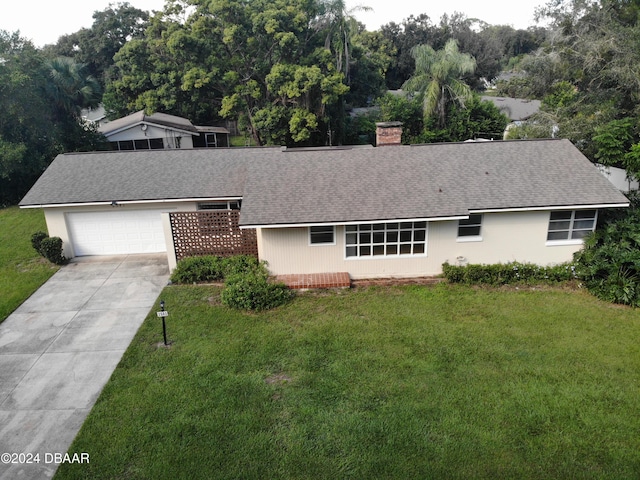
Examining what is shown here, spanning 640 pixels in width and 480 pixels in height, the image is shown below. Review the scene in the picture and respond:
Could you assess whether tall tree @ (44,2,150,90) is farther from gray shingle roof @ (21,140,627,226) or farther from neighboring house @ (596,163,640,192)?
neighboring house @ (596,163,640,192)

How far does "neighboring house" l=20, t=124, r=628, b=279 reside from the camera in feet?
45.3

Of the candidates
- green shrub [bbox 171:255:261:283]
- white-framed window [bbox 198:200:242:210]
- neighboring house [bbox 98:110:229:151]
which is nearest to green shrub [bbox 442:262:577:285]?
green shrub [bbox 171:255:261:283]

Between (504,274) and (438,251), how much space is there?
214 centimetres

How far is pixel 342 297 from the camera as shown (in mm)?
13258

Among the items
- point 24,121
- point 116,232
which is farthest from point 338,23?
point 116,232

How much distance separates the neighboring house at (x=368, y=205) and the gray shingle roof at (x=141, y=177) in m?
0.07

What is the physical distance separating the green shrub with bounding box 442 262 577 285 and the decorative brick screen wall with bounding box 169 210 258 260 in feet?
21.6

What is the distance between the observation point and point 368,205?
13812 mm

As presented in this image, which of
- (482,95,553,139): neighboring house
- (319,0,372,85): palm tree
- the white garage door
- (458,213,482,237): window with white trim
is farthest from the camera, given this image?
(482,95,553,139): neighboring house

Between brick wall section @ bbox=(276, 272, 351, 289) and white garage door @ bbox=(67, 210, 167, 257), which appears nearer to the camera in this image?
brick wall section @ bbox=(276, 272, 351, 289)

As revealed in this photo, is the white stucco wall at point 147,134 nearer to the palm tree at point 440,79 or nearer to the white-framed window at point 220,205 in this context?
the white-framed window at point 220,205

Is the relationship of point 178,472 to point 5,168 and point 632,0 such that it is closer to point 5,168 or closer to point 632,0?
point 5,168

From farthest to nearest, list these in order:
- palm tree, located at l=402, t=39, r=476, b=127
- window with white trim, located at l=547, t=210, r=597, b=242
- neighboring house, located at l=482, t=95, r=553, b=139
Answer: neighboring house, located at l=482, t=95, r=553, b=139 → palm tree, located at l=402, t=39, r=476, b=127 → window with white trim, located at l=547, t=210, r=597, b=242

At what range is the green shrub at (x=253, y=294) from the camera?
41.3 feet
